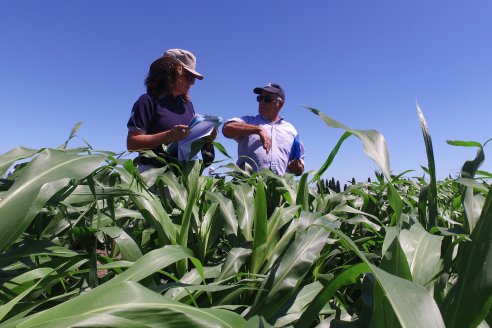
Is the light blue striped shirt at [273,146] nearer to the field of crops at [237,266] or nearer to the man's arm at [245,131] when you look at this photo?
the man's arm at [245,131]

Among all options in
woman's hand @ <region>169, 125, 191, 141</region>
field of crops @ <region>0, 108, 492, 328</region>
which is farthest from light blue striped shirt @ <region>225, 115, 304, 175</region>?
field of crops @ <region>0, 108, 492, 328</region>

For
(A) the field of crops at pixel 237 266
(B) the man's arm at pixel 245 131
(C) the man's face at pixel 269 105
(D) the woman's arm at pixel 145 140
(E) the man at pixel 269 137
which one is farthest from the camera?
(C) the man's face at pixel 269 105

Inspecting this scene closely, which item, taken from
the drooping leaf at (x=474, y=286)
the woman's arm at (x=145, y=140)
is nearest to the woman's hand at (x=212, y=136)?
the woman's arm at (x=145, y=140)

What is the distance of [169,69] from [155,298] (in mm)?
1672

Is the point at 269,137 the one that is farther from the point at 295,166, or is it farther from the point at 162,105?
the point at 162,105

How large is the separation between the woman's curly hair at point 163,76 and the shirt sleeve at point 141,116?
0.54ft

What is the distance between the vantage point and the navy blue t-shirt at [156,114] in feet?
5.72

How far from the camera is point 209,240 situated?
0.81 metres

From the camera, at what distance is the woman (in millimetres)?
1678

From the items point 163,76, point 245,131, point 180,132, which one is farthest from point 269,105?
point 180,132

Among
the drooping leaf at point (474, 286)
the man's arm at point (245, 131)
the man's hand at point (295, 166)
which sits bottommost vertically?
the man's hand at point (295, 166)

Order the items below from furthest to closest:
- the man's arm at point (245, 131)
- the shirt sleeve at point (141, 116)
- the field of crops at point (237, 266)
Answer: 1. the man's arm at point (245, 131)
2. the shirt sleeve at point (141, 116)
3. the field of crops at point (237, 266)

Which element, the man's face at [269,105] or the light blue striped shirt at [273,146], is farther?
the man's face at [269,105]

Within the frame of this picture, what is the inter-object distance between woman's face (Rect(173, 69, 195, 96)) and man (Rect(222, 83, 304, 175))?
0.62 meters
